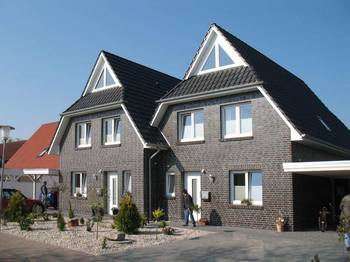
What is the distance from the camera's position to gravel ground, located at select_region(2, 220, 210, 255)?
13.5m

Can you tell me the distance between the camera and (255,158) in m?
17.8

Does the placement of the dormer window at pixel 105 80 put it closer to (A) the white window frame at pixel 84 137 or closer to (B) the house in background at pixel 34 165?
(A) the white window frame at pixel 84 137

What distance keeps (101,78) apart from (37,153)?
528 inches

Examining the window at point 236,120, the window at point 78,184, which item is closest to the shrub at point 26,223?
the window at point 78,184

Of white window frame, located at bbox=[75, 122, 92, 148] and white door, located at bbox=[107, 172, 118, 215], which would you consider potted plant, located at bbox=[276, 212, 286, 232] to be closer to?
white door, located at bbox=[107, 172, 118, 215]

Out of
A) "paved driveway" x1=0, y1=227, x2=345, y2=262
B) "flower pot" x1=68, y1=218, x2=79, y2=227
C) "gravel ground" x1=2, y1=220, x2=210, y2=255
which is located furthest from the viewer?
"flower pot" x1=68, y1=218, x2=79, y2=227

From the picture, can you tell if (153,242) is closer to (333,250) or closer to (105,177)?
(333,250)

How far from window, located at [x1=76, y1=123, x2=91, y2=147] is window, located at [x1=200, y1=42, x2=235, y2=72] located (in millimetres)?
7400

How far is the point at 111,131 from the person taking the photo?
23.0 m

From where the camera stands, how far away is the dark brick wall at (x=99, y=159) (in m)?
21.0

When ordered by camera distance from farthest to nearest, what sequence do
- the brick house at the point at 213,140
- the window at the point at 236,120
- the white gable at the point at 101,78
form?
the white gable at the point at 101,78 < the window at the point at 236,120 < the brick house at the point at 213,140

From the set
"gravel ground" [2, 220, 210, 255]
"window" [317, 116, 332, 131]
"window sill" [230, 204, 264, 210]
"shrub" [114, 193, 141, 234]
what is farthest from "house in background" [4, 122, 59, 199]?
"window" [317, 116, 332, 131]

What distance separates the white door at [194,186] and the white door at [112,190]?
4.03m

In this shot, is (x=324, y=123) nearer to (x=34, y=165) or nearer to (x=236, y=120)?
(x=236, y=120)
